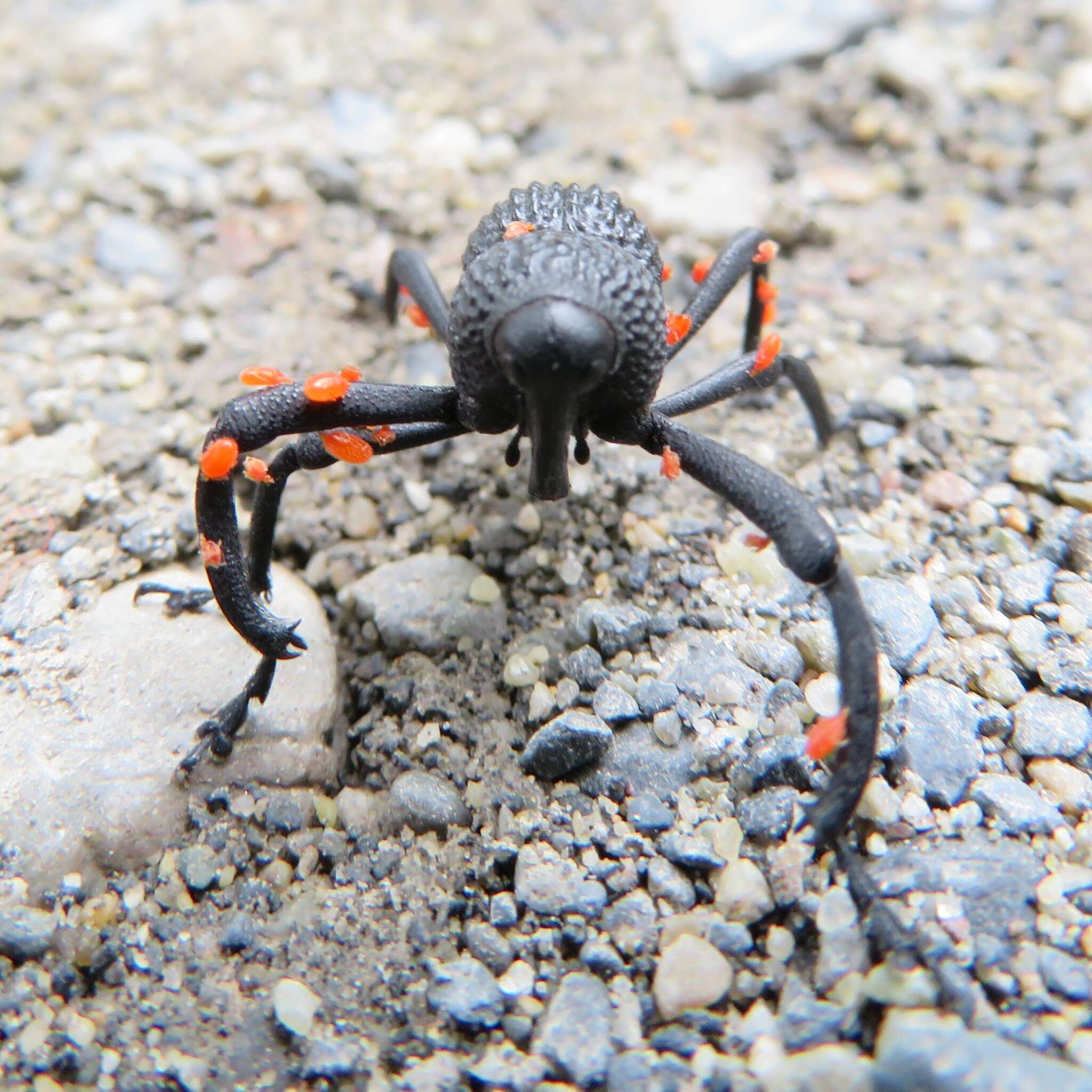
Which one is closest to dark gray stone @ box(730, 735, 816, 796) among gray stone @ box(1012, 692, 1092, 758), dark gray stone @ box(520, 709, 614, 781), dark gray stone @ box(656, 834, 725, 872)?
dark gray stone @ box(656, 834, 725, 872)

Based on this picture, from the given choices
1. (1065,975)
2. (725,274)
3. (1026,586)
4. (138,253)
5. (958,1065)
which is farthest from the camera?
(138,253)

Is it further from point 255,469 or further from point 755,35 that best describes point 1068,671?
point 755,35

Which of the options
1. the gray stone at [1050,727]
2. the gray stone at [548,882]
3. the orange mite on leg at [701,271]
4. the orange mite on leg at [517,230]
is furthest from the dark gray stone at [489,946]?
the orange mite on leg at [701,271]

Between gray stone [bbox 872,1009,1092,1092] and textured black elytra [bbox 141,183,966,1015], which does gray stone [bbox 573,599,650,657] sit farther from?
gray stone [bbox 872,1009,1092,1092]

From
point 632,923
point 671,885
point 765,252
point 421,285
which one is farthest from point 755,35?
point 632,923

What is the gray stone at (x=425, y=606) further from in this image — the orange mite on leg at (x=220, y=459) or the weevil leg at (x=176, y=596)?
the orange mite on leg at (x=220, y=459)

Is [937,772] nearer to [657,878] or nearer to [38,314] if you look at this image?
[657,878]

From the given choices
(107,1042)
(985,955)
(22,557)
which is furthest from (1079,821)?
(22,557)
